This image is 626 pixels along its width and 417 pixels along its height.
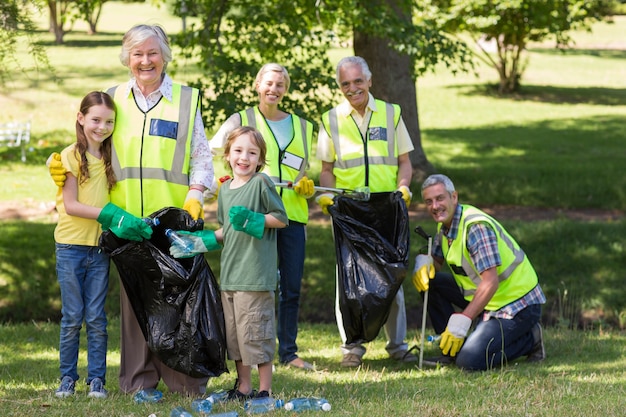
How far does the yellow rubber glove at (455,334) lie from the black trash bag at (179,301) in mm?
1519

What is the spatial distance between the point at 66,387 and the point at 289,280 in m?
1.43

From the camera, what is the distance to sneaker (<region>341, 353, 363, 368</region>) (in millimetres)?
5410

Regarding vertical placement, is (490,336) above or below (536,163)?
below

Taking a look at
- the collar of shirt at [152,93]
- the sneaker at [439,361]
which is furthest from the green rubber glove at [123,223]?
the sneaker at [439,361]

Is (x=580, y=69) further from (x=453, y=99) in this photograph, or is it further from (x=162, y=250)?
(x=162, y=250)

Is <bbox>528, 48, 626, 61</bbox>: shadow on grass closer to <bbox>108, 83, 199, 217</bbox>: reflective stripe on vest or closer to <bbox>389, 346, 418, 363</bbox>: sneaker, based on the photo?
<bbox>389, 346, 418, 363</bbox>: sneaker

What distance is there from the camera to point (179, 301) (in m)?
4.30

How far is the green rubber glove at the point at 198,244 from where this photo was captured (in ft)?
13.8

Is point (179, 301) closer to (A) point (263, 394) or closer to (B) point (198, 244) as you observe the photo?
(B) point (198, 244)

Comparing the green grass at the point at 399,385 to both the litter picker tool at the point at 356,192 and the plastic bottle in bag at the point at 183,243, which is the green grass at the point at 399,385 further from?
the litter picker tool at the point at 356,192

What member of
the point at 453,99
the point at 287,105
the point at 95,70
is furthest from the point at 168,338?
the point at 95,70

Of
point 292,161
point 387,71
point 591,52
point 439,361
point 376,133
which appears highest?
point 591,52

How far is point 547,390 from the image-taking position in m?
4.52

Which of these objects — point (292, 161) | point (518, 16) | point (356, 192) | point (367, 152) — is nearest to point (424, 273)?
point (356, 192)
